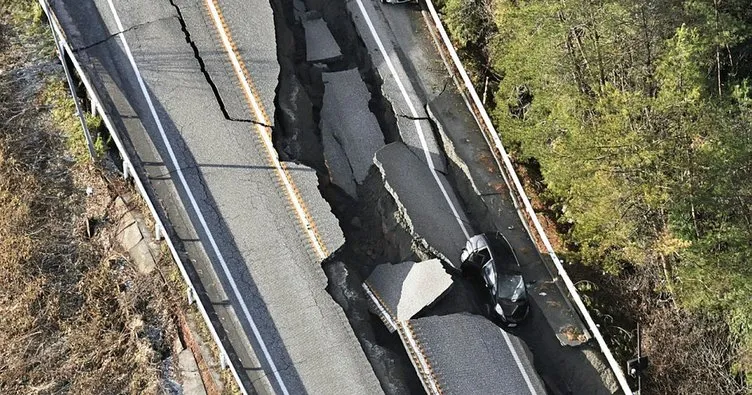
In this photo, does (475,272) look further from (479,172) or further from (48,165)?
(48,165)

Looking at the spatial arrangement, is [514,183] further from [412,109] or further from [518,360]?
[518,360]

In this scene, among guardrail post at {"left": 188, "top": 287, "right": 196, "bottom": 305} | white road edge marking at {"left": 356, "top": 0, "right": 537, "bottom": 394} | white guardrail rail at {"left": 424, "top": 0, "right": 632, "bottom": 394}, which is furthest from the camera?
white guardrail rail at {"left": 424, "top": 0, "right": 632, "bottom": 394}

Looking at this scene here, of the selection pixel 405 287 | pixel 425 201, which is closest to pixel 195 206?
pixel 405 287

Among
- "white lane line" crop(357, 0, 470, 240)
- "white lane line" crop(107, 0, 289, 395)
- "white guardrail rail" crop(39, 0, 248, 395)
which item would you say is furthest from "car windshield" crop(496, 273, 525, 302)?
"white guardrail rail" crop(39, 0, 248, 395)

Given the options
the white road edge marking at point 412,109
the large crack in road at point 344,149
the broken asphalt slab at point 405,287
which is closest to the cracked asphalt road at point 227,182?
the large crack in road at point 344,149

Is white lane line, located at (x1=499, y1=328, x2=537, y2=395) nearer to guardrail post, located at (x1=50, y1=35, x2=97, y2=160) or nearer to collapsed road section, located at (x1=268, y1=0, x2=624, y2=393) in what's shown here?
collapsed road section, located at (x1=268, y1=0, x2=624, y2=393)

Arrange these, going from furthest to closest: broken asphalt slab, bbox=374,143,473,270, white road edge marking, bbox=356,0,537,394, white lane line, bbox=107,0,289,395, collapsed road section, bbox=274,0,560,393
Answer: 1. broken asphalt slab, bbox=374,143,473,270
2. white road edge marking, bbox=356,0,537,394
3. collapsed road section, bbox=274,0,560,393
4. white lane line, bbox=107,0,289,395
